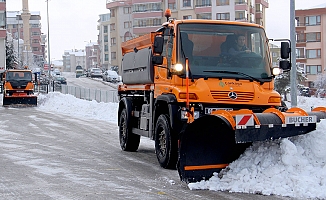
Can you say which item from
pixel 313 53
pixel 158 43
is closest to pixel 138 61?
pixel 158 43

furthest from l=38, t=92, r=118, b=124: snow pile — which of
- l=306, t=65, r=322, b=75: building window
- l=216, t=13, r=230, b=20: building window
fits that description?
l=306, t=65, r=322, b=75: building window

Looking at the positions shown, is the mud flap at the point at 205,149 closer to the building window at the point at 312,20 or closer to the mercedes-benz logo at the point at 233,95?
the mercedes-benz logo at the point at 233,95

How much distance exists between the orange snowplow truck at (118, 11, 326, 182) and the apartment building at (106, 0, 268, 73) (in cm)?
5820

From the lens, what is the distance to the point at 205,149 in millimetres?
8352

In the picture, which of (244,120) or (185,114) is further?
(185,114)

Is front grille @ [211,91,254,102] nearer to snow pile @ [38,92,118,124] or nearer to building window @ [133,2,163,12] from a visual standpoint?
snow pile @ [38,92,118,124]

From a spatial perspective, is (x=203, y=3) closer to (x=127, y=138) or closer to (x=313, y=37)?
(x=313, y=37)

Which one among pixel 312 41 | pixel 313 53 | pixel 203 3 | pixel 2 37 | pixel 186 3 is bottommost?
pixel 313 53

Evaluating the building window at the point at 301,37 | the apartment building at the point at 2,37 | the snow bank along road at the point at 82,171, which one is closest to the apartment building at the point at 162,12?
the building window at the point at 301,37

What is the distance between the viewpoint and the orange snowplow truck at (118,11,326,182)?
814 centimetres

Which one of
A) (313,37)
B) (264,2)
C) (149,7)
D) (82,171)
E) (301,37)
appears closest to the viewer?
(82,171)

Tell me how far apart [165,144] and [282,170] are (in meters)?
2.65

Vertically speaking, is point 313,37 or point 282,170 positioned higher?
point 313,37

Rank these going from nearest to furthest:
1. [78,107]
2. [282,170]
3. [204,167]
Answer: [282,170] → [204,167] → [78,107]
